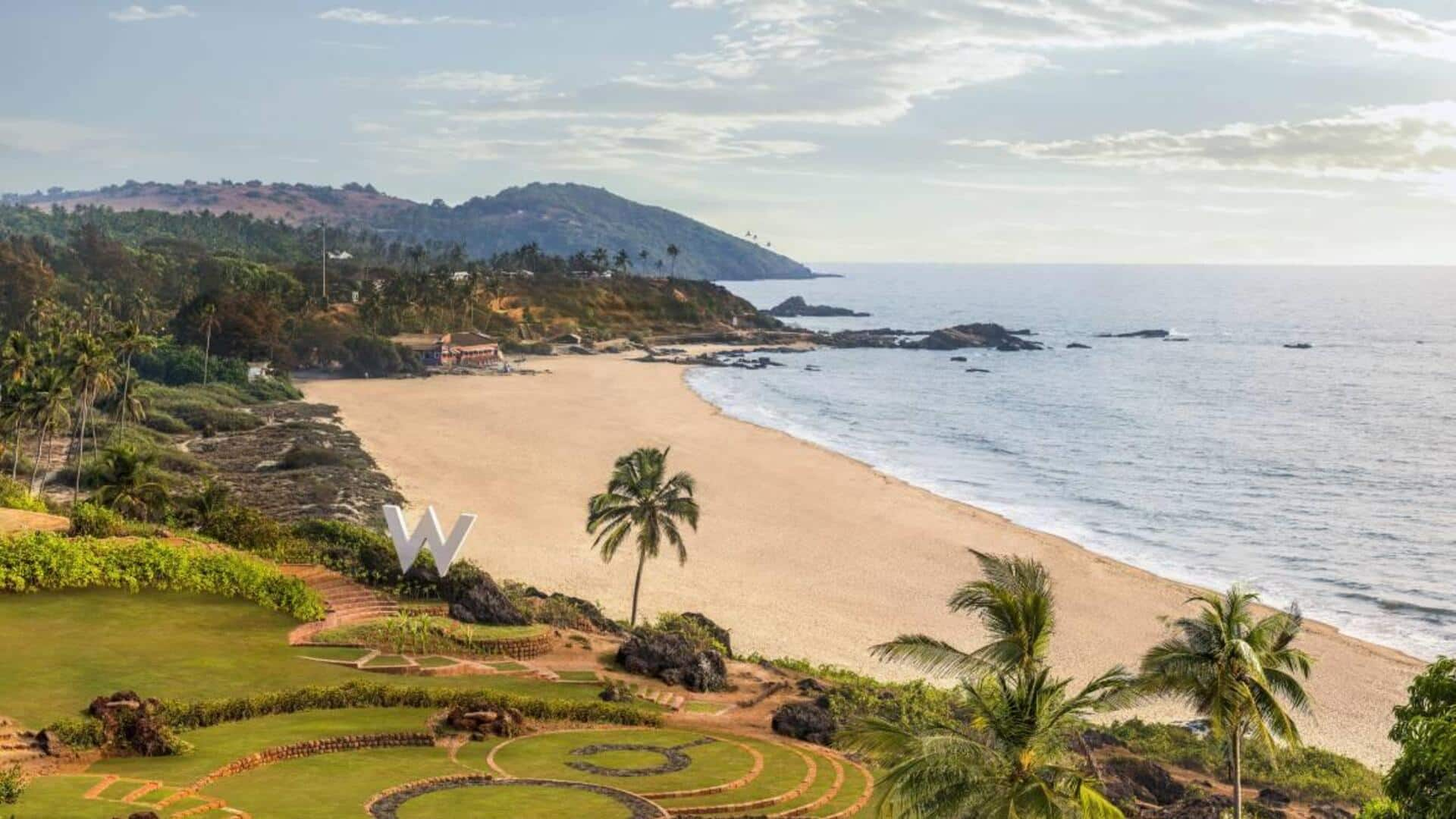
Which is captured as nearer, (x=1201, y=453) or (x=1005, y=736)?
(x=1005, y=736)

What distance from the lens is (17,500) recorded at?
4266 centimetres

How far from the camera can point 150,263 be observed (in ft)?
535

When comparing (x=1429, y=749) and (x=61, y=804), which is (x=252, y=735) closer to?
(x=61, y=804)

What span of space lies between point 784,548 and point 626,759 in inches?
1288

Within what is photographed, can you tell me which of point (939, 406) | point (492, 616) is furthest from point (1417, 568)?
point (939, 406)

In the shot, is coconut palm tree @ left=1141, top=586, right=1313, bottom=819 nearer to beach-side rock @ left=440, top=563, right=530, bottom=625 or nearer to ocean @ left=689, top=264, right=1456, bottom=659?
beach-side rock @ left=440, top=563, right=530, bottom=625

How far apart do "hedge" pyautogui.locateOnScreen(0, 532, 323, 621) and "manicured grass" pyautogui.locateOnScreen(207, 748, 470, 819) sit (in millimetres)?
10690

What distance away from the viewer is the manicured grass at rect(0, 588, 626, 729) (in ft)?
98.4

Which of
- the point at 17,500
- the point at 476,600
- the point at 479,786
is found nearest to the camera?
the point at 479,786

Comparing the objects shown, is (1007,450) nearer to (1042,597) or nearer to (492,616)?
(492,616)

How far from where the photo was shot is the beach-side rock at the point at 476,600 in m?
38.9

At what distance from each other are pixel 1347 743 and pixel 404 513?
141ft

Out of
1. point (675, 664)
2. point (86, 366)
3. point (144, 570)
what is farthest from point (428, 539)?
point (86, 366)

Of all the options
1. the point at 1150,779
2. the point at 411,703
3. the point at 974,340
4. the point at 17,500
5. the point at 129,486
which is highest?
the point at 974,340
